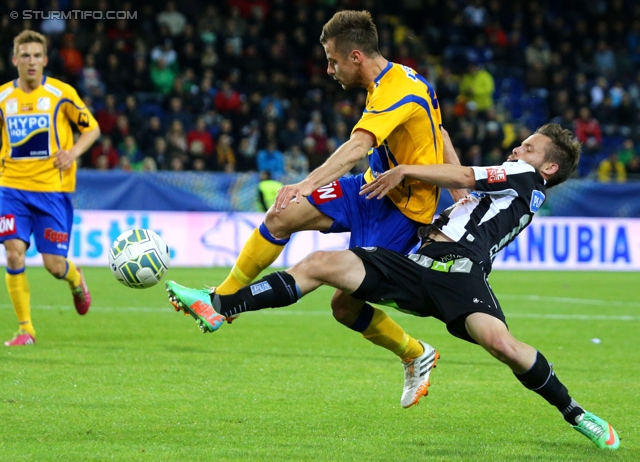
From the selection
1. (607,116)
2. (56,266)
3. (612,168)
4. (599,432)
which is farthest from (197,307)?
(607,116)

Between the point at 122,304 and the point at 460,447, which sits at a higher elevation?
the point at 460,447

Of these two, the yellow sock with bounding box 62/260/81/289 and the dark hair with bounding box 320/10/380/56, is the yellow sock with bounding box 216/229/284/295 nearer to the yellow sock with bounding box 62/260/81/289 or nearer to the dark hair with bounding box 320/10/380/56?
the dark hair with bounding box 320/10/380/56

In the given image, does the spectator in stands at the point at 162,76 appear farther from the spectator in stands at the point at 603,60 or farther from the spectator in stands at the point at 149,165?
the spectator in stands at the point at 603,60

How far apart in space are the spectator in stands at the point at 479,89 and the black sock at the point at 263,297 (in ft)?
59.1

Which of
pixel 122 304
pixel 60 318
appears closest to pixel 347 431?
pixel 60 318

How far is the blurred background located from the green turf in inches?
300

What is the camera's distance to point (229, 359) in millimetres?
7762

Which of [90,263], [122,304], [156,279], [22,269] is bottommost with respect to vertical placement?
[90,263]

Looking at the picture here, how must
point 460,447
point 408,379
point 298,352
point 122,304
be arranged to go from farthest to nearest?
point 122,304
point 298,352
point 408,379
point 460,447

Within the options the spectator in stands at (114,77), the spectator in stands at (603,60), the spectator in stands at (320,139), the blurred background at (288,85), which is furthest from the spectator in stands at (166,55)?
the spectator in stands at (603,60)

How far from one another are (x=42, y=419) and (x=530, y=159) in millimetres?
3100

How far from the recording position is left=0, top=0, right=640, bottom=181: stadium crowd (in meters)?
19.1

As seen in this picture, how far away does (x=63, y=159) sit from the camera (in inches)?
322

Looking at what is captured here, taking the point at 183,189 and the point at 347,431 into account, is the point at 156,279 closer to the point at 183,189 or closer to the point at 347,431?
the point at 347,431
